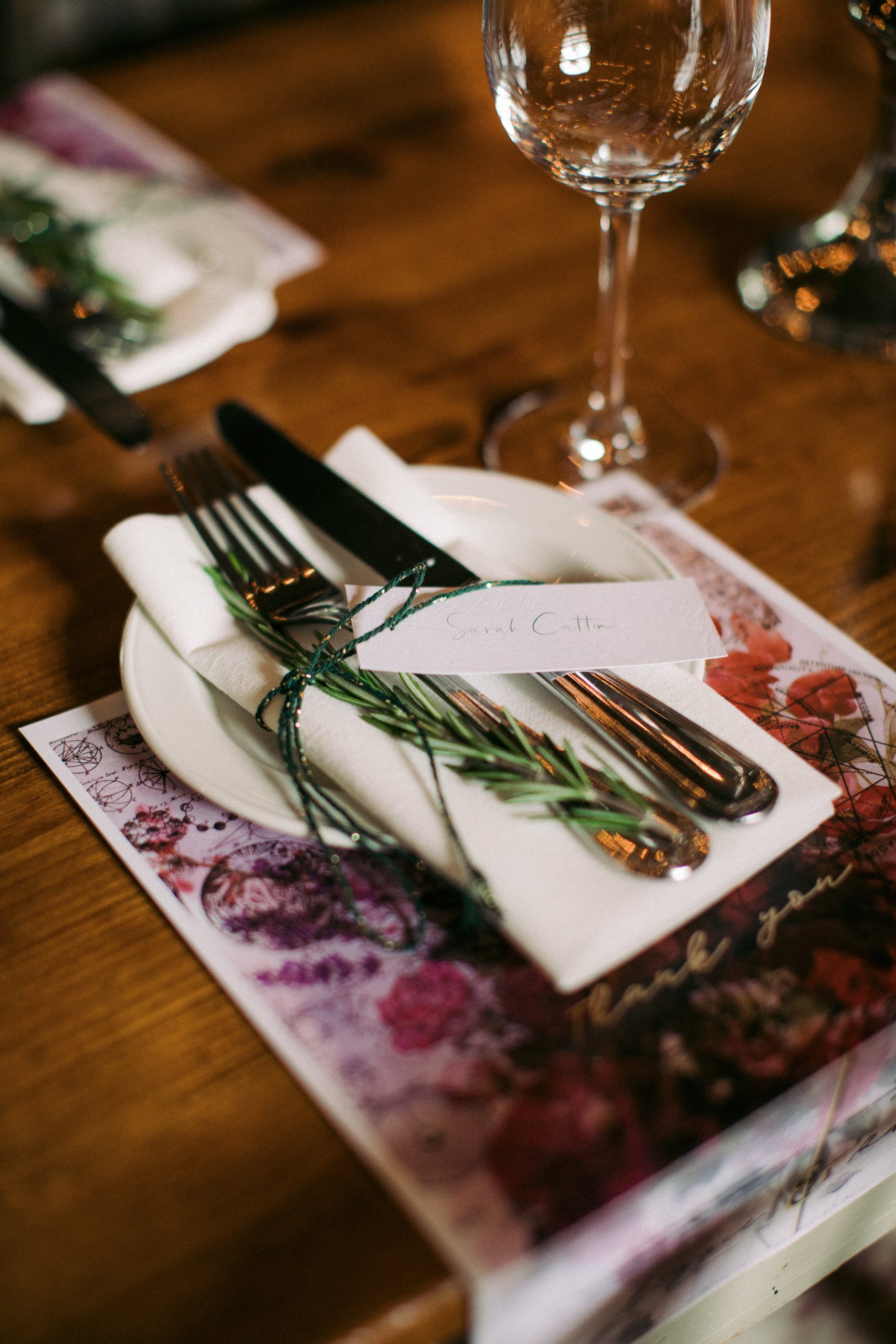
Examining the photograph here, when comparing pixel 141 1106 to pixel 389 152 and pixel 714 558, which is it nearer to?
pixel 714 558

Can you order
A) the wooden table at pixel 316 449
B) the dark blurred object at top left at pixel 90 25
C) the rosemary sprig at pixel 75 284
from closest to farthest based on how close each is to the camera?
1. the wooden table at pixel 316 449
2. the rosemary sprig at pixel 75 284
3. the dark blurred object at top left at pixel 90 25

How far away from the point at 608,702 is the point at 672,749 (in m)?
0.04

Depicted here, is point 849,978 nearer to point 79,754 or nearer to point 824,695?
point 824,695

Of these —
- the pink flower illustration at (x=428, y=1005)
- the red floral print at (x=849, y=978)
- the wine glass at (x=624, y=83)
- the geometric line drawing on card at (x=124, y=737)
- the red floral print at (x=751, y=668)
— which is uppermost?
the wine glass at (x=624, y=83)

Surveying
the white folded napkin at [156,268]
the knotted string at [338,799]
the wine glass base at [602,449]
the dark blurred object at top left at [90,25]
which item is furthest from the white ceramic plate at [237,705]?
the dark blurred object at top left at [90,25]

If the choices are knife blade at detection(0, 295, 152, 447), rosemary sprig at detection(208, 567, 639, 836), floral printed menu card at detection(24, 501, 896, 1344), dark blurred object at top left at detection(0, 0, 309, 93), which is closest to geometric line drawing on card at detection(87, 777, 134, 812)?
floral printed menu card at detection(24, 501, 896, 1344)

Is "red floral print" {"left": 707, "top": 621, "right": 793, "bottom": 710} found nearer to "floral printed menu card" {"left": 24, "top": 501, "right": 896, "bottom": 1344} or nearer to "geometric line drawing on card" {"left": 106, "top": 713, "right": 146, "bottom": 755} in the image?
"floral printed menu card" {"left": 24, "top": 501, "right": 896, "bottom": 1344}

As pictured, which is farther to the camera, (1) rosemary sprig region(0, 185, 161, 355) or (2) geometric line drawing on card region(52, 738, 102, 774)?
(1) rosemary sprig region(0, 185, 161, 355)

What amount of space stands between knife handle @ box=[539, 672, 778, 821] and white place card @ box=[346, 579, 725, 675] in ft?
0.04

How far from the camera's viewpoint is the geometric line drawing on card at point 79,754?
20.6 inches

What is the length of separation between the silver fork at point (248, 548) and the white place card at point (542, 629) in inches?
1.4

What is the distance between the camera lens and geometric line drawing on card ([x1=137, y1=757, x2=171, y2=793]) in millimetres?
508

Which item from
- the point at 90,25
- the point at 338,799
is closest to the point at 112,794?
the point at 338,799

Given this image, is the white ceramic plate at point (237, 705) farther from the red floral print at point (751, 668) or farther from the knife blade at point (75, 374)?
the knife blade at point (75, 374)
